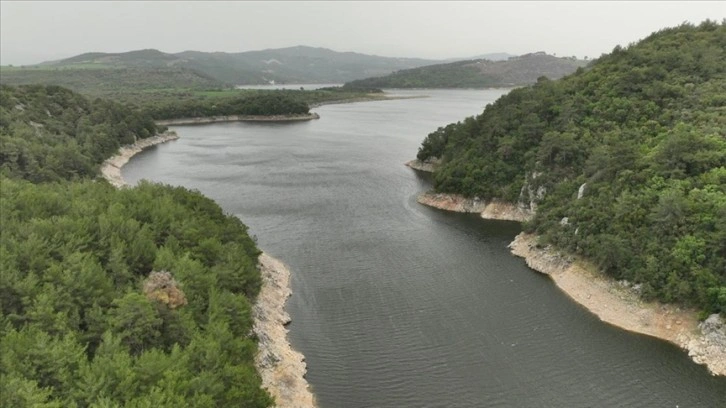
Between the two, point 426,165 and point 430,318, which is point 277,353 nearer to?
point 430,318

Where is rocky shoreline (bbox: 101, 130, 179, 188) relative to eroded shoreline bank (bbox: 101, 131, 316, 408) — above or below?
above

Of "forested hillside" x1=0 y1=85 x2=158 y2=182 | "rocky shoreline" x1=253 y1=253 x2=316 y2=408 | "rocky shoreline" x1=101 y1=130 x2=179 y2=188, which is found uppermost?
"forested hillside" x1=0 y1=85 x2=158 y2=182

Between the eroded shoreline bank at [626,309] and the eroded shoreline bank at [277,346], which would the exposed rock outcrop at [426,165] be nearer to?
the eroded shoreline bank at [626,309]

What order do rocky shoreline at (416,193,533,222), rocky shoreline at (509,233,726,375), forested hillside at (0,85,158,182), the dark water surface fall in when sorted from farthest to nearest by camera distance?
forested hillside at (0,85,158,182) < rocky shoreline at (416,193,533,222) < rocky shoreline at (509,233,726,375) < the dark water surface

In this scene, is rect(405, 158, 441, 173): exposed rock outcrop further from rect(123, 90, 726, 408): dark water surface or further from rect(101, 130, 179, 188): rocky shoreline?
rect(101, 130, 179, 188): rocky shoreline

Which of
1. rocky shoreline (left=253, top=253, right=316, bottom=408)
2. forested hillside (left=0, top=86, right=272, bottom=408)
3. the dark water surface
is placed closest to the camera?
forested hillside (left=0, top=86, right=272, bottom=408)

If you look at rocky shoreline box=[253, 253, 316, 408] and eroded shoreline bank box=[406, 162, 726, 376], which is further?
eroded shoreline bank box=[406, 162, 726, 376]

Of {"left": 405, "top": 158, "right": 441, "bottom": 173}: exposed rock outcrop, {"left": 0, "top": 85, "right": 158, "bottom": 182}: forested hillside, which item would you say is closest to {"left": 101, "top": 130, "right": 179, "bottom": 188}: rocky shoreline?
{"left": 0, "top": 85, "right": 158, "bottom": 182}: forested hillside
